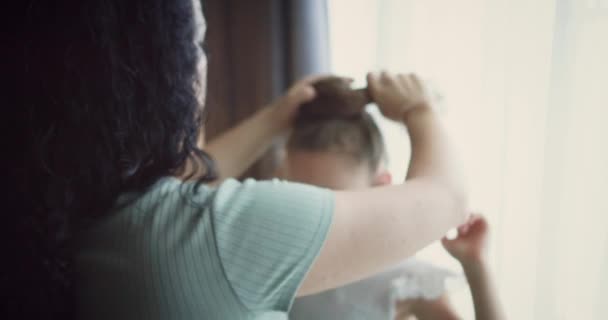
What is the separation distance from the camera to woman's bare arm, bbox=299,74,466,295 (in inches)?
18.7

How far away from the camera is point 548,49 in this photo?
0.69m

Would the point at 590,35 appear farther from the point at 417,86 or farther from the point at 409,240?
the point at 409,240

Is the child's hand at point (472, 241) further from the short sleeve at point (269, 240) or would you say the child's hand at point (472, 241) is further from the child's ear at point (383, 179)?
the short sleeve at point (269, 240)

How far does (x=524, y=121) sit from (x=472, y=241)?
200 millimetres

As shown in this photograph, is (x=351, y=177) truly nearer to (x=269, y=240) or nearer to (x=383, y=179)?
(x=383, y=179)

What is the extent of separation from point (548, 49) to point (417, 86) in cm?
20

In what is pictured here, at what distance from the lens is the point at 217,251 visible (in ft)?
1.50

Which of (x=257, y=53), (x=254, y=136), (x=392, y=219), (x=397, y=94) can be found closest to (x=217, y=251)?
(x=392, y=219)

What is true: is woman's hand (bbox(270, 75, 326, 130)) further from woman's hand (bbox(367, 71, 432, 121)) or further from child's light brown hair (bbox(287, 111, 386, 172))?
woman's hand (bbox(367, 71, 432, 121))

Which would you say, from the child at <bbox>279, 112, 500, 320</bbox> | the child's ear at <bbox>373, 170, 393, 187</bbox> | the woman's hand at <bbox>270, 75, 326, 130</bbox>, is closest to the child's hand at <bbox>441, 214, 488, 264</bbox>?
the child at <bbox>279, 112, 500, 320</bbox>

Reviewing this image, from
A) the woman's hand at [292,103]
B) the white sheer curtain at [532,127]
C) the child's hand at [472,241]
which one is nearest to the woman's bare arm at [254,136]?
the woman's hand at [292,103]

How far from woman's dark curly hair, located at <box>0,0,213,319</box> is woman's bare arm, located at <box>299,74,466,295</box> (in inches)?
8.8

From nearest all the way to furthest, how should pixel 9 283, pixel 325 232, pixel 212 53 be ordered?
pixel 325 232 < pixel 9 283 < pixel 212 53

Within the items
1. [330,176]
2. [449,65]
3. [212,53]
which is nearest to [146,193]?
[330,176]
